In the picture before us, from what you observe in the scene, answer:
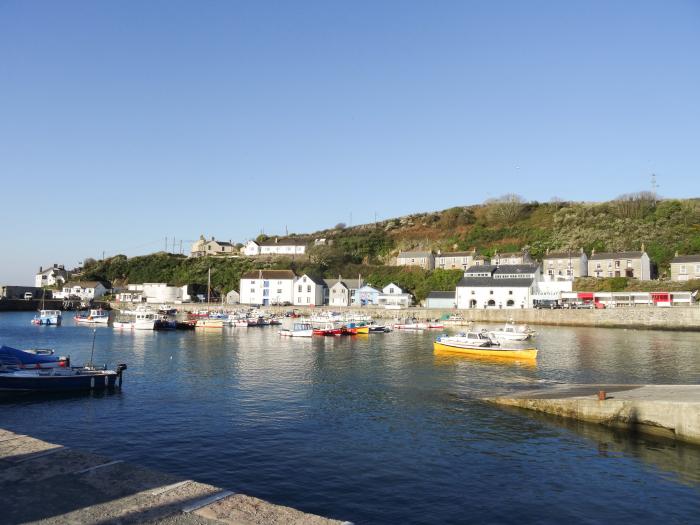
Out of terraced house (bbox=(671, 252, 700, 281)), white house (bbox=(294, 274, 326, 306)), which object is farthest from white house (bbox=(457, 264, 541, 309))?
white house (bbox=(294, 274, 326, 306))

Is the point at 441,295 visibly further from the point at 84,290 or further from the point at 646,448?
the point at 84,290

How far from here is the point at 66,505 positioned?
11.1 meters

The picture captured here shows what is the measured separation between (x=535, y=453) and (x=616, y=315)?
212ft

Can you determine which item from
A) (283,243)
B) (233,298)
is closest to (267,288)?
(233,298)

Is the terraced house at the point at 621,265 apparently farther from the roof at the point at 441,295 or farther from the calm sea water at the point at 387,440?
the calm sea water at the point at 387,440

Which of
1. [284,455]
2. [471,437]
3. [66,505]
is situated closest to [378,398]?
[471,437]

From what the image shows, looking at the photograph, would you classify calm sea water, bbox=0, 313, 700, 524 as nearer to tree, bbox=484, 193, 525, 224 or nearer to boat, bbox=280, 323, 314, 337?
boat, bbox=280, 323, 314, 337

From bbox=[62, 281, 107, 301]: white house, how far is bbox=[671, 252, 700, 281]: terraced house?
5011 inches

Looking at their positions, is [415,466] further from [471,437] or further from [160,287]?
[160,287]

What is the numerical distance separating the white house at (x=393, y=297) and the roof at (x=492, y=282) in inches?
465

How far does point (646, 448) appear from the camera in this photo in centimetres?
1872

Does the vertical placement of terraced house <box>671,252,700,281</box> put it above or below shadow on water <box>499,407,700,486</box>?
above

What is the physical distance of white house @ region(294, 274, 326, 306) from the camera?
107 m

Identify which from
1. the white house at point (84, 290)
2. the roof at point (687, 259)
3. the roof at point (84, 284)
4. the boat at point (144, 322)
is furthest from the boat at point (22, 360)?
the roof at point (84, 284)
